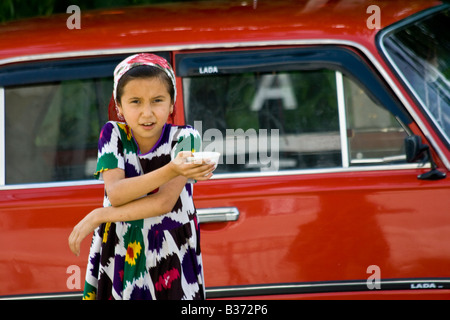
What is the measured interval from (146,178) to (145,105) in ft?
0.91

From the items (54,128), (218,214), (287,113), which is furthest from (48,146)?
(287,113)

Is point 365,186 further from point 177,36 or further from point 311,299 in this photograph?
point 177,36

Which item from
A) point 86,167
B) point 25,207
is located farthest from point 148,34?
point 25,207

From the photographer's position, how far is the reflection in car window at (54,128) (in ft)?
12.5

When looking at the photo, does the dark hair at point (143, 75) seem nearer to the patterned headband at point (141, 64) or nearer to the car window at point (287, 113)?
the patterned headband at point (141, 64)

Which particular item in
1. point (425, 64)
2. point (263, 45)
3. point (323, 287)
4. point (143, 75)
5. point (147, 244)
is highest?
point (263, 45)

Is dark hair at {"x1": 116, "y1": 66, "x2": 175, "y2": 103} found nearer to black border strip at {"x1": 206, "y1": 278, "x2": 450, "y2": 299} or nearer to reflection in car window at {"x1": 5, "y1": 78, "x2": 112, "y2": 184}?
reflection in car window at {"x1": 5, "y1": 78, "x2": 112, "y2": 184}

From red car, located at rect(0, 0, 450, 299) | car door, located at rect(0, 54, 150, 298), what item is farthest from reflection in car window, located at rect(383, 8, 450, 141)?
car door, located at rect(0, 54, 150, 298)

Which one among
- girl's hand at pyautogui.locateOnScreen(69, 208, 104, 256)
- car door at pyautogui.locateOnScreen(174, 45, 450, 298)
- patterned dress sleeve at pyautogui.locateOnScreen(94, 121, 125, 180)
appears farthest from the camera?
car door at pyautogui.locateOnScreen(174, 45, 450, 298)

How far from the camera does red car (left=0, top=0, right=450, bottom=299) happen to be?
357 cm

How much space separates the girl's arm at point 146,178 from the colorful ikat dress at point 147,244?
0.06 m

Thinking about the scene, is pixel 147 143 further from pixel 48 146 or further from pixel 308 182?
pixel 48 146

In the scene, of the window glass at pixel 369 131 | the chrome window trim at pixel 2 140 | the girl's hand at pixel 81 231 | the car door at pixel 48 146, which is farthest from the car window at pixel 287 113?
the girl's hand at pixel 81 231

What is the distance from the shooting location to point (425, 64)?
3797mm
